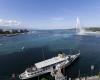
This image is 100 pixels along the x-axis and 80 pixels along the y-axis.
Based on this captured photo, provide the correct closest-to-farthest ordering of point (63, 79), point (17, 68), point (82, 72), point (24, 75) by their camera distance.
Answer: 1. point (63, 79)
2. point (24, 75)
3. point (82, 72)
4. point (17, 68)

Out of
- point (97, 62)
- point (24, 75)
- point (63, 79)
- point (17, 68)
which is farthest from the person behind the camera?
point (97, 62)

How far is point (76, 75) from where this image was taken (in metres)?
52.1

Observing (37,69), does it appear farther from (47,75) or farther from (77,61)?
(77,61)

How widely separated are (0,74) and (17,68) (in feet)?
23.9

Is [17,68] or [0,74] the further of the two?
[17,68]

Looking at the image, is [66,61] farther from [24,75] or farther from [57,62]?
[24,75]

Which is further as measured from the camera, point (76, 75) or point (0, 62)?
point (0, 62)

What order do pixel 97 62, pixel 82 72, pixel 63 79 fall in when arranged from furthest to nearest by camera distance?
pixel 97 62
pixel 82 72
pixel 63 79

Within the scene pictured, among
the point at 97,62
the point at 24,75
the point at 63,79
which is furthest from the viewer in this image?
the point at 97,62

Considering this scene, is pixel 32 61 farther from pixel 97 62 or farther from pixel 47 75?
pixel 97 62

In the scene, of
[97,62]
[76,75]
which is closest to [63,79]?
[76,75]

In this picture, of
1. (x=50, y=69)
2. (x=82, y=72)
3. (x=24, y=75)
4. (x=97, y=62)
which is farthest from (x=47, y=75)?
(x=97, y=62)

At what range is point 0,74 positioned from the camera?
182 ft

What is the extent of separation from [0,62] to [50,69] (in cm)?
2701
